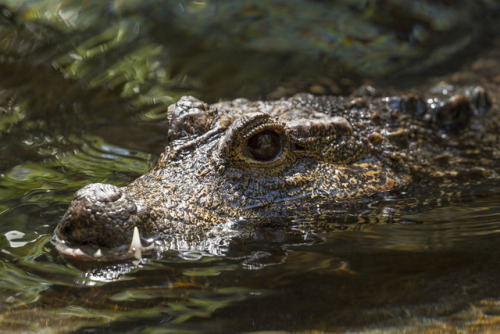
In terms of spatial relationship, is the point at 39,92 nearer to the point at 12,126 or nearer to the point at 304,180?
the point at 12,126

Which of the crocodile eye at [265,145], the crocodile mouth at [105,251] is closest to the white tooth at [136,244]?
the crocodile mouth at [105,251]

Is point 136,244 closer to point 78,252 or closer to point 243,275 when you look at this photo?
point 78,252

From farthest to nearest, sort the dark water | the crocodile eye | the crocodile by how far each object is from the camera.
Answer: the crocodile eye, the crocodile, the dark water

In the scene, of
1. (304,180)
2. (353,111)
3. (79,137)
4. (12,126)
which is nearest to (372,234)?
(304,180)

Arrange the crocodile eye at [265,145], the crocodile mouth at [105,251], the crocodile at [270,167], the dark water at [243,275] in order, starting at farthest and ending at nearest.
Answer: the crocodile eye at [265,145] < the crocodile at [270,167] < the crocodile mouth at [105,251] < the dark water at [243,275]

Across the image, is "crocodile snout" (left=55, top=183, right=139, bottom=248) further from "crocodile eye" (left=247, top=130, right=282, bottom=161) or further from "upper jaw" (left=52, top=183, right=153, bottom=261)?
"crocodile eye" (left=247, top=130, right=282, bottom=161)

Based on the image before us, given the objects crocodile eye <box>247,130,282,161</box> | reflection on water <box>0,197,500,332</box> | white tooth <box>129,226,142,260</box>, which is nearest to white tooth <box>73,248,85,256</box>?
reflection on water <box>0,197,500,332</box>

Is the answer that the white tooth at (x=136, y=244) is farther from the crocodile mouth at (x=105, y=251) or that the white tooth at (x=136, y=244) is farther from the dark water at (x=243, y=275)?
the dark water at (x=243, y=275)
